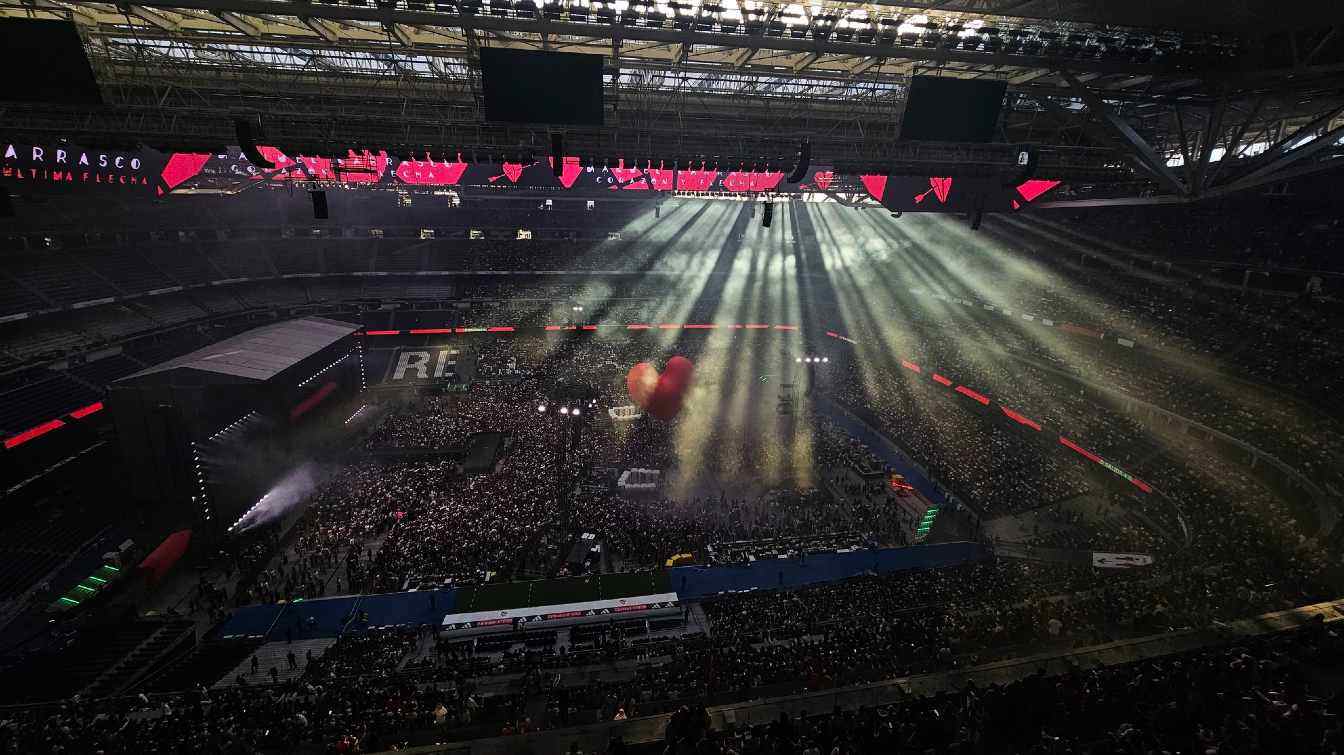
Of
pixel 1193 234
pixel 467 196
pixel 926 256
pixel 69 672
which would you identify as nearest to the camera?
pixel 69 672

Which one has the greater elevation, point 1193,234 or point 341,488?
point 1193,234

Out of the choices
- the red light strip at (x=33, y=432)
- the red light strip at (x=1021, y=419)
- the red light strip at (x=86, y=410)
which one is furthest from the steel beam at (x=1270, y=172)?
the red light strip at (x=86, y=410)

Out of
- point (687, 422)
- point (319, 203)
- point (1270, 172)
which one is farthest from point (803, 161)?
point (687, 422)

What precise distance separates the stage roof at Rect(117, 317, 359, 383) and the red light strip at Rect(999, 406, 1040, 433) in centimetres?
3426

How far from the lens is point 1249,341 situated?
23.1 meters

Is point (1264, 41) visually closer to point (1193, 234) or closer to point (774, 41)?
point (774, 41)

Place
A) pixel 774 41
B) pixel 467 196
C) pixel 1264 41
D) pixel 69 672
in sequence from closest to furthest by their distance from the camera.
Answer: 1. pixel 774 41
2. pixel 1264 41
3. pixel 69 672
4. pixel 467 196

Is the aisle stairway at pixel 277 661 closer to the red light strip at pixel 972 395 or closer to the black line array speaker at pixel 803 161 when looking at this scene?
the black line array speaker at pixel 803 161

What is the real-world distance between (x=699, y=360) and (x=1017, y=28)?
31114mm

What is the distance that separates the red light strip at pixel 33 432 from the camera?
18.0 meters

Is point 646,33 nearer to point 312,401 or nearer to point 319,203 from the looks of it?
point 319,203

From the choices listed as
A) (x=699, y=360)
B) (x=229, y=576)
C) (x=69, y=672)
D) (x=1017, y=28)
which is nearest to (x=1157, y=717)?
(x=1017, y=28)

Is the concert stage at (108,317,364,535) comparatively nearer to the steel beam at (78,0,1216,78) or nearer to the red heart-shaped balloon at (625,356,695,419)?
the steel beam at (78,0,1216,78)

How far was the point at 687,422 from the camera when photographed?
30.4 meters
